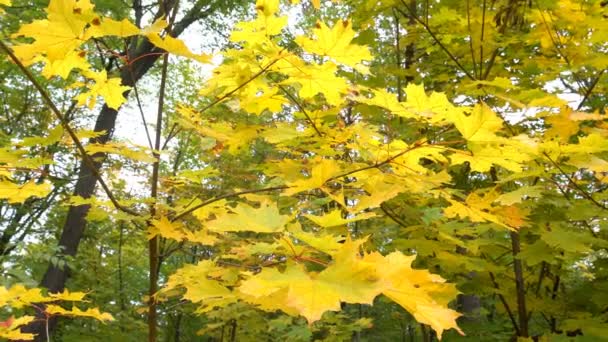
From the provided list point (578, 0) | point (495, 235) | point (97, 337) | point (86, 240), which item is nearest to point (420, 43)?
point (578, 0)

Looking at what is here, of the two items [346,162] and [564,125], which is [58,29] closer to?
[346,162]

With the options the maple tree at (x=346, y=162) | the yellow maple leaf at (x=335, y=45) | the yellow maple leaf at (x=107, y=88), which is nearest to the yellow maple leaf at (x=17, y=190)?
the maple tree at (x=346, y=162)

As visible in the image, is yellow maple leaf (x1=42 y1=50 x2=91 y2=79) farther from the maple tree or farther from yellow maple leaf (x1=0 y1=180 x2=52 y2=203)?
yellow maple leaf (x1=0 y1=180 x2=52 y2=203)

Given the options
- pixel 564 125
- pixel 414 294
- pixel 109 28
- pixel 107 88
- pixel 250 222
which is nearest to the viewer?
pixel 414 294

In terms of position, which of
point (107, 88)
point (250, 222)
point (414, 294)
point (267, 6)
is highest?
point (267, 6)

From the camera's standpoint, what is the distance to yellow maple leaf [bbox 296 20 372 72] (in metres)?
1.40

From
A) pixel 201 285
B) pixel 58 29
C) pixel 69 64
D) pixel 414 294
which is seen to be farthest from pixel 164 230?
pixel 414 294

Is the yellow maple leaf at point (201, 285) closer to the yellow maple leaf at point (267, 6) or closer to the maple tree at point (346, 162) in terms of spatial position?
the maple tree at point (346, 162)

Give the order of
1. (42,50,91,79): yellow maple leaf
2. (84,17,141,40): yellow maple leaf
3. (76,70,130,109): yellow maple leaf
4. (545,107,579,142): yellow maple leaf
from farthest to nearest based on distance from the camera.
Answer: (545,107,579,142): yellow maple leaf < (76,70,130,109): yellow maple leaf < (42,50,91,79): yellow maple leaf < (84,17,141,40): yellow maple leaf

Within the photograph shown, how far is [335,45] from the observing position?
4.67 ft

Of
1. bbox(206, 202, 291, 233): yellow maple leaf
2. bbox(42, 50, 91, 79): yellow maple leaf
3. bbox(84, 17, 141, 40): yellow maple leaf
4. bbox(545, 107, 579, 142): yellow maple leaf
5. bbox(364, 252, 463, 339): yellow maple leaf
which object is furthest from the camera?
bbox(545, 107, 579, 142): yellow maple leaf

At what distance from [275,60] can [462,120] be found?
1.87 feet

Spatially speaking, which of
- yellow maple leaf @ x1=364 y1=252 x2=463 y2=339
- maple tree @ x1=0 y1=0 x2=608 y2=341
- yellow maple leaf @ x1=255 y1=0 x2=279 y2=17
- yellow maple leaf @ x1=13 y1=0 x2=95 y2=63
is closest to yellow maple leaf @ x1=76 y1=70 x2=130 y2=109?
maple tree @ x1=0 y1=0 x2=608 y2=341

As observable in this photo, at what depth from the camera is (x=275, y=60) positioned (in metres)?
1.39
